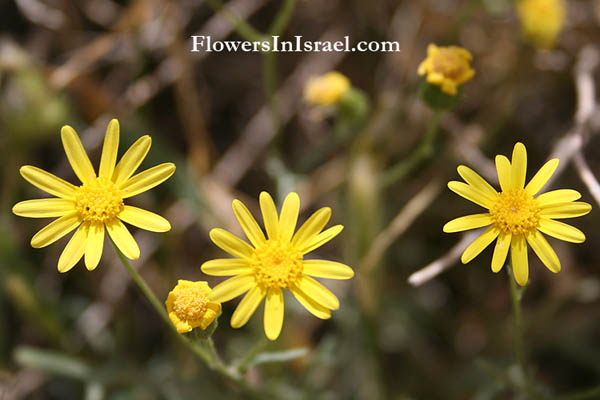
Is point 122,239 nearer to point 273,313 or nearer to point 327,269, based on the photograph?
point 273,313

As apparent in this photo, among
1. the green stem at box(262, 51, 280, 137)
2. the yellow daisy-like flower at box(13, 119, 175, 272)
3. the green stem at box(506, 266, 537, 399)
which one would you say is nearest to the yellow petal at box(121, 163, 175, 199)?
the yellow daisy-like flower at box(13, 119, 175, 272)

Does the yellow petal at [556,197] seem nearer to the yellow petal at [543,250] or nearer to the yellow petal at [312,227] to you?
the yellow petal at [543,250]

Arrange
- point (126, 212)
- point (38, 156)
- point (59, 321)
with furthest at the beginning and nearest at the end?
point (38, 156) → point (59, 321) → point (126, 212)

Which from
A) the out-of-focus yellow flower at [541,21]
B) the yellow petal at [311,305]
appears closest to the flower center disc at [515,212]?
the yellow petal at [311,305]

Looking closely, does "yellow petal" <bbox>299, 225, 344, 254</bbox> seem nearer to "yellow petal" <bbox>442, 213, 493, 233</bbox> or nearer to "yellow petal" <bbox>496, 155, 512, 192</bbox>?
"yellow petal" <bbox>442, 213, 493, 233</bbox>

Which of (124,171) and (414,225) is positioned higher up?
(414,225)

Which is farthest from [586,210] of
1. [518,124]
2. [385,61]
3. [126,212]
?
[385,61]

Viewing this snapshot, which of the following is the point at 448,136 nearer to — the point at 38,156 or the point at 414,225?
the point at 414,225
